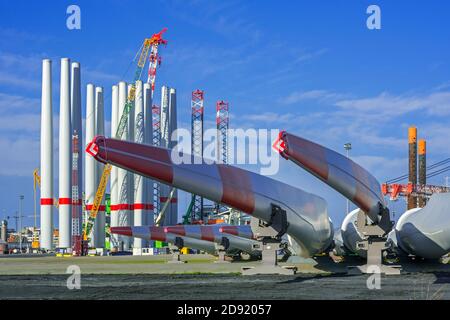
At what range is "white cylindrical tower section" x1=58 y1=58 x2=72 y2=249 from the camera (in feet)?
304

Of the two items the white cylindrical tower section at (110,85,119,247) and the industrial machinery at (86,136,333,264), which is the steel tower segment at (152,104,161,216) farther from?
the industrial machinery at (86,136,333,264)

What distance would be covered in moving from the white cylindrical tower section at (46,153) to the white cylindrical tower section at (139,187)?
41.8 ft

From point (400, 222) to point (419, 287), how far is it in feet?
52.3

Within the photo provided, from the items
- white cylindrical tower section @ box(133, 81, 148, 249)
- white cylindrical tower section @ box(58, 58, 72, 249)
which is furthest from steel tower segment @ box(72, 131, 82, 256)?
white cylindrical tower section @ box(133, 81, 148, 249)

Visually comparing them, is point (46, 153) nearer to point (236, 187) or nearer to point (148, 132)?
point (148, 132)

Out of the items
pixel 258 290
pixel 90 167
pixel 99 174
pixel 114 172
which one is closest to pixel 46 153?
pixel 90 167

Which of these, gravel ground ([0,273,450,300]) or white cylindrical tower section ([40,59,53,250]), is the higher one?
white cylindrical tower section ([40,59,53,250])

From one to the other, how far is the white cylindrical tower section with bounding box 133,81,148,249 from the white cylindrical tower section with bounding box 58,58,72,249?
1063cm

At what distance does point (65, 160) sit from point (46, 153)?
2.73m

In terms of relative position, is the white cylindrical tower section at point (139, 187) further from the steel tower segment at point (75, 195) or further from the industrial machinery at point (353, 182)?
the industrial machinery at point (353, 182)

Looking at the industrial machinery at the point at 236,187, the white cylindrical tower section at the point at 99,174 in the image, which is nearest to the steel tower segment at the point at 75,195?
the white cylindrical tower section at the point at 99,174
